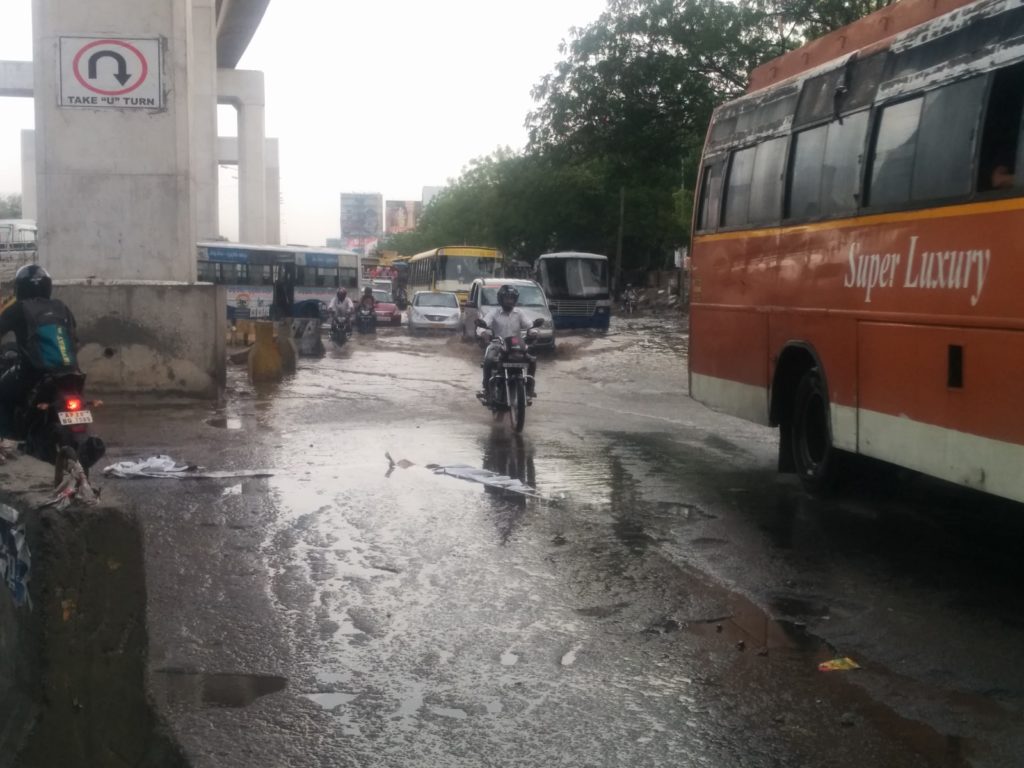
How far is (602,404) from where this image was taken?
17.6 metres

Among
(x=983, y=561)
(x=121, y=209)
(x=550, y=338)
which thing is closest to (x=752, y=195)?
(x=983, y=561)

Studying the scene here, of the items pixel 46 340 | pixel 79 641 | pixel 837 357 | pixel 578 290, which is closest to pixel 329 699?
pixel 79 641

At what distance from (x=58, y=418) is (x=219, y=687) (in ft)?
10.5

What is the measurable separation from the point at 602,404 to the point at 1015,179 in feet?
37.4

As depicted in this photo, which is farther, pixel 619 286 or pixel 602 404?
pixel 619 286

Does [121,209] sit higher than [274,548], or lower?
higher

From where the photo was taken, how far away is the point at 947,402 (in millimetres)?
7055

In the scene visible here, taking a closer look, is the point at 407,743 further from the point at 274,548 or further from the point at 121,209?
the point at 121,209

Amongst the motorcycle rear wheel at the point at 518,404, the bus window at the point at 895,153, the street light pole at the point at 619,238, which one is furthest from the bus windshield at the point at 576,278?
the bus window at the point at 895,153

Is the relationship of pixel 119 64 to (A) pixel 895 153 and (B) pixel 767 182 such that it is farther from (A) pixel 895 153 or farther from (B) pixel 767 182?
(A) pixel 895 153

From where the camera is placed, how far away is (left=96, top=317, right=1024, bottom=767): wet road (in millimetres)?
4605

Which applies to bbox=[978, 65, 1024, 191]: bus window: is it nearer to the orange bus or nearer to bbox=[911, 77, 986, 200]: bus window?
the orange bus

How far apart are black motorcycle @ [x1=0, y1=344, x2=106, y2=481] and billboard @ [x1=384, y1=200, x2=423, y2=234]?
174 metres

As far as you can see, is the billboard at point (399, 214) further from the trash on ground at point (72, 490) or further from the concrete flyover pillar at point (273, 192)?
the trash on ground at point (72, 490)
